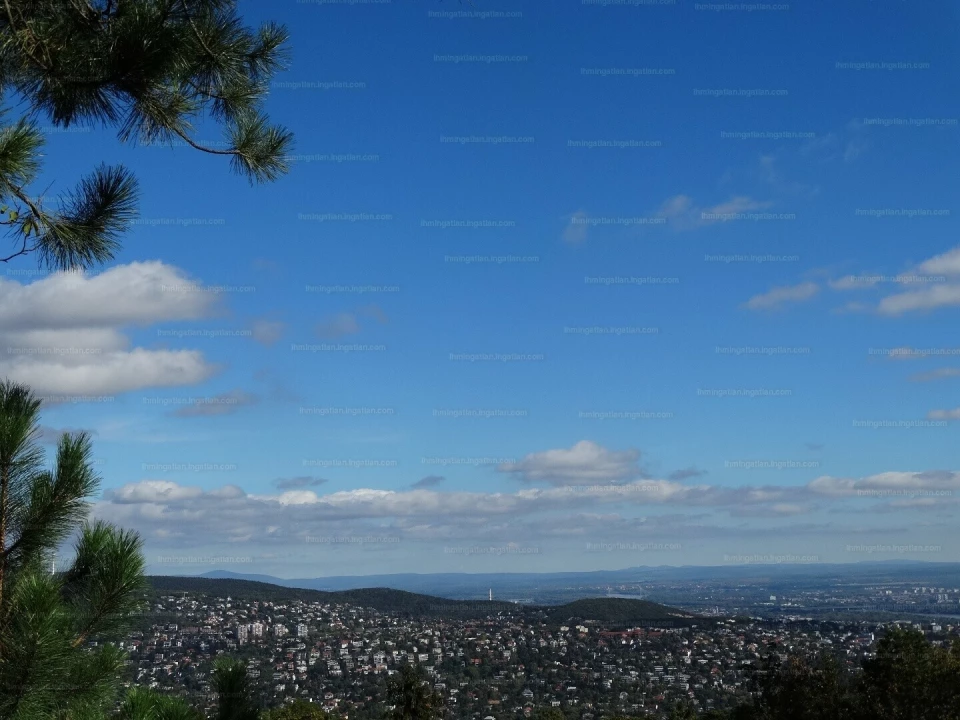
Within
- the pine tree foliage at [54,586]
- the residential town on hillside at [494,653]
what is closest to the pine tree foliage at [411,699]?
the residential town on hillside at [494,653]

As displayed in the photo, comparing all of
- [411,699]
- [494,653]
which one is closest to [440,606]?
[494,653]

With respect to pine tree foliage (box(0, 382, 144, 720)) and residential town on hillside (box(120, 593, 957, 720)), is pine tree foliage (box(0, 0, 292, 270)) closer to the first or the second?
pine tree foliage (box(0, 382, 144, 720))

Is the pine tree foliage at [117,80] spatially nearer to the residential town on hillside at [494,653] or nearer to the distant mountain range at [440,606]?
the residential town on hillside at [494,653]

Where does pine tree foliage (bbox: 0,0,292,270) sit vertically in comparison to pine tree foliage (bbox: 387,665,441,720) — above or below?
above

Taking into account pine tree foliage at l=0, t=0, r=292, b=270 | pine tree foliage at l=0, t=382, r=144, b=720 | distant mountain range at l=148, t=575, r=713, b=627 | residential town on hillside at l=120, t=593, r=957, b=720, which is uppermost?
pine tree foliage at l=0, t=0, r=292, b=270

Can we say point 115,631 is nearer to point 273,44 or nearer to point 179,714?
point 179,714

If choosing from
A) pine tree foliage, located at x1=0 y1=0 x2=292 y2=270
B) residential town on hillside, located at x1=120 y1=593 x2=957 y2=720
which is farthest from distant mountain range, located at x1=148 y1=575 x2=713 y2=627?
pine tree foliage, located at x1=0 y1=0 x2=292 y2=270

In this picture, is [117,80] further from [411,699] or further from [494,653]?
A: [494,653]

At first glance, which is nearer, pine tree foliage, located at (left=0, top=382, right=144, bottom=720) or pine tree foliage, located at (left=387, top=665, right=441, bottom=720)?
pine tree foliage, located at (left=0, top=382, right=144, bottom=720)
